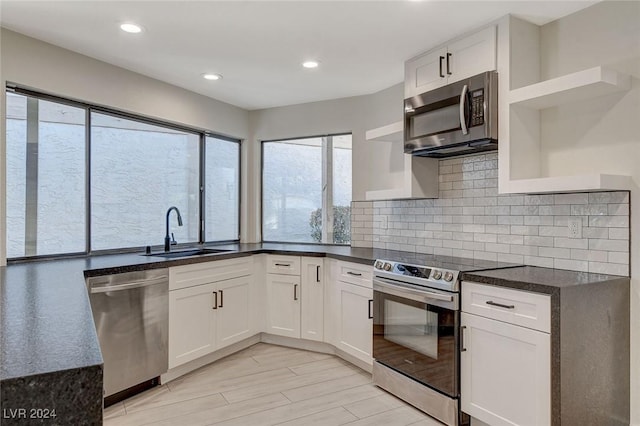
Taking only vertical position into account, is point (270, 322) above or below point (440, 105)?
below

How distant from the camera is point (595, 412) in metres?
2.04

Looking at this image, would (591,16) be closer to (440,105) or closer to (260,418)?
(440,105)

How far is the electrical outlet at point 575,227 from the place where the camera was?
91.9 inches

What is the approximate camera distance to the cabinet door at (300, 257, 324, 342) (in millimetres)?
3613

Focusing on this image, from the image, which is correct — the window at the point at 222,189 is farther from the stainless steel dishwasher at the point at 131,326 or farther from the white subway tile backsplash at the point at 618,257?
the white subway tile backsplash at the point at 618,257

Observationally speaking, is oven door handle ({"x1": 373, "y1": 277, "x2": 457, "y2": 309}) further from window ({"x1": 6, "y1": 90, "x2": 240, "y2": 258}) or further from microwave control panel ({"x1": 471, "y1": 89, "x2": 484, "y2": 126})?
window ({"x1": 6, "y1": 90, "x2": 240, "y2": 258})

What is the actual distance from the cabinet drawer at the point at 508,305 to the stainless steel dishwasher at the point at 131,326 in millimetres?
2087

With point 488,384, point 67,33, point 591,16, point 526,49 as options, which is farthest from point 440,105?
point 67,33

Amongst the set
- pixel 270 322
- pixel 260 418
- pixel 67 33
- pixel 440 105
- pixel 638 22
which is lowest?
pixel 260 418

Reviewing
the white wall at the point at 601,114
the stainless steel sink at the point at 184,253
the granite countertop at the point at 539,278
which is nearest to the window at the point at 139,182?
the stainless steel sink at the point at 184,253

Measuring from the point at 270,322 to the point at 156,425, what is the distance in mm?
1546

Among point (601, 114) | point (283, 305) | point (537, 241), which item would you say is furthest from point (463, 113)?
point (283, 305)

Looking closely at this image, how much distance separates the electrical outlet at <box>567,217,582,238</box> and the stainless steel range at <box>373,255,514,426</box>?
0.42m

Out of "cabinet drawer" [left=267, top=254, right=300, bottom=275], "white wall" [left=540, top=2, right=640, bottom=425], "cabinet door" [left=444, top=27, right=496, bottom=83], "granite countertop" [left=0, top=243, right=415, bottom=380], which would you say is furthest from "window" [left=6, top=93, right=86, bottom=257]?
"white wall" [left=540, top=2, right=640, bottom=425]
